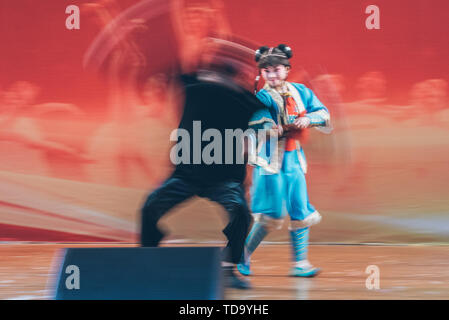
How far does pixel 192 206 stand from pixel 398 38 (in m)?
2.08

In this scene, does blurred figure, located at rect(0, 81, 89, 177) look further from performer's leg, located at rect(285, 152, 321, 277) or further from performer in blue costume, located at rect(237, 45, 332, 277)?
performer's leg, located at rect(285, 152, 321, 277)

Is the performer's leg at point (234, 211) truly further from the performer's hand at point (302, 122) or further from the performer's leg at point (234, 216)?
the performer's hand at point (302, 122)

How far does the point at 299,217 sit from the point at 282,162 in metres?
0.35

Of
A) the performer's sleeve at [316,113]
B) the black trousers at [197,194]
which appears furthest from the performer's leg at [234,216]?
the performer's sleeve at [316,113]

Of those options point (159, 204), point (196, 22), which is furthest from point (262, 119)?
point (196, 22)

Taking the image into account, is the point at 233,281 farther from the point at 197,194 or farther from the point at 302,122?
the point at 302,122

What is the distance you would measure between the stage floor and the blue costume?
0.74 ft

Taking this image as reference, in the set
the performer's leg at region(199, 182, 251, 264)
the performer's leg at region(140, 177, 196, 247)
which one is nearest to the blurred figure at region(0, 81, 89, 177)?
the performer's leg at region(140, 177, 196, 247)

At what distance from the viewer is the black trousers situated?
2895 millimetres

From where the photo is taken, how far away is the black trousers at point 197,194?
289cm

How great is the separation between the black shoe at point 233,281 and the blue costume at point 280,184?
0.19 m

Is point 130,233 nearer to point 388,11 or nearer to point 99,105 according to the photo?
point 99,105

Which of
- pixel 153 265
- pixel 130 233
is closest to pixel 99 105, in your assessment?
pixel 130 233

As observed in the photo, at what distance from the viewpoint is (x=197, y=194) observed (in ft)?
9.74
